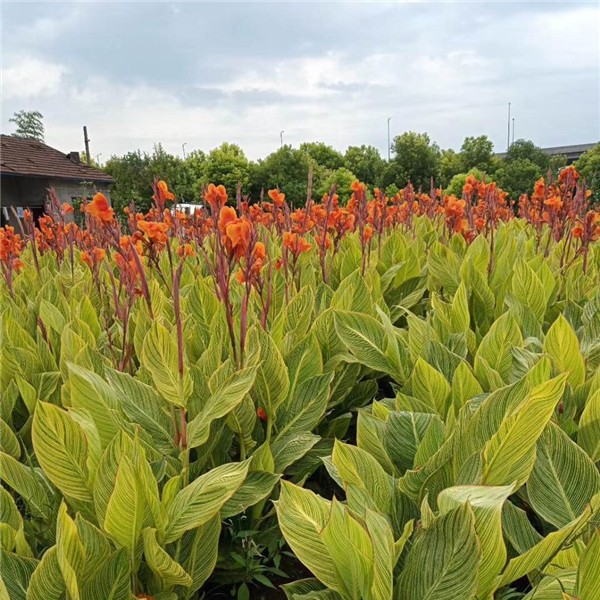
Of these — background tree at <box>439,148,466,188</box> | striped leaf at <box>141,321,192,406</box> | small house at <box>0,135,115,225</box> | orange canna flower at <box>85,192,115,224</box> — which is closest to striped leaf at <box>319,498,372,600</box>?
striped leaf at <box>141,321,192,406</box>

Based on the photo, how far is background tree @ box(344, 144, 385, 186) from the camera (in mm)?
27373

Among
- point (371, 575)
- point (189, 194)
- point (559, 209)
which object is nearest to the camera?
Result: point (371, 575)

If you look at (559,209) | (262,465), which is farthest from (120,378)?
(559,209)

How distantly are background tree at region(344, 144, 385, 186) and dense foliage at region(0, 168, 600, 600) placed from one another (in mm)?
24777

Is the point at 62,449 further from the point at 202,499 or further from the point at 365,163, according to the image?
the point at 365,163

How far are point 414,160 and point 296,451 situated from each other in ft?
84.9

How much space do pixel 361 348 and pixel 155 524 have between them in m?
0.77

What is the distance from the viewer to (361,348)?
1565 millimetres

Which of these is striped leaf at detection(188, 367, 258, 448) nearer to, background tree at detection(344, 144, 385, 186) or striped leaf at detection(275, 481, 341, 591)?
striped leaf at detection(275, 481, 341, 591)

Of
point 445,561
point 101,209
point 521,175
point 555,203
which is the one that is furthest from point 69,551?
point 521,175

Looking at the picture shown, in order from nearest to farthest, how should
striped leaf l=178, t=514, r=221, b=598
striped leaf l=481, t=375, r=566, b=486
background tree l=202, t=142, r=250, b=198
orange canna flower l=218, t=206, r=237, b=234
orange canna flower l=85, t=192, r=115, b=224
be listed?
striped leaf l=481, t=375, r=566, b=486 → striped leaf l=178, t=514, r=221, b=598 → orange canna flower l=218, t=206, r=237, b=234 → orange canna flower l=85, t=192, r=115, b=224 → background tree l=202, t=142, r=250, b=198

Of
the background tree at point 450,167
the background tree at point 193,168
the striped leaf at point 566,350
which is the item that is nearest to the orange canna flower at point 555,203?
the striped leaf at point 566,350

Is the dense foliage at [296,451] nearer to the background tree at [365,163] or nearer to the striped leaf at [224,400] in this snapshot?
the striped leaf at [224,400]

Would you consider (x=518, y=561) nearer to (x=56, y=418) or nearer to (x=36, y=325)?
(x=56, y=418)
